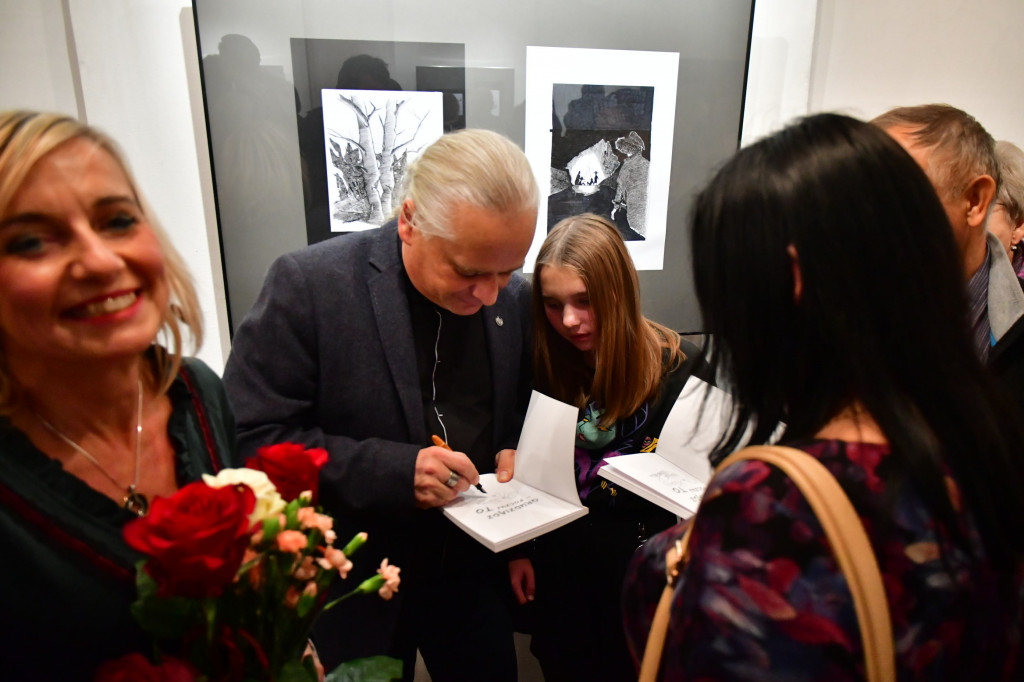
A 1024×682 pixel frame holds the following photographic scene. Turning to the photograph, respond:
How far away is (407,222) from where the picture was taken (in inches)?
54.2

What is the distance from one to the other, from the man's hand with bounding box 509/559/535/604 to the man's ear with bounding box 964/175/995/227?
4.59ft

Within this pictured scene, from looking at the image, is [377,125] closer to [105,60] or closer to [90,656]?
[105,60]

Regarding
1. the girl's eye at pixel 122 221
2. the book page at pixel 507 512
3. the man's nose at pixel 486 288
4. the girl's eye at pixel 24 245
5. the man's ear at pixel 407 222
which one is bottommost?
the book page at pixel 507 512

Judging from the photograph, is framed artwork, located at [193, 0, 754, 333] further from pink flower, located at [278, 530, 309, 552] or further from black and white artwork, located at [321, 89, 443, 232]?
pink flower, located at [278, 530, 309, 552]

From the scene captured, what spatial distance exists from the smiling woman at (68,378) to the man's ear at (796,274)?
2.63 feet

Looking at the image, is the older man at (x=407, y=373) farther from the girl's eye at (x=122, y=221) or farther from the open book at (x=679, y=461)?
the girl's eye at (x=122, y=221)

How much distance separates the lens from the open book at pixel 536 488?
1348 millimetres

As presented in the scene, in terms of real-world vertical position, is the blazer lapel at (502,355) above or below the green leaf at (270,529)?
below

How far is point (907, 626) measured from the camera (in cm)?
58

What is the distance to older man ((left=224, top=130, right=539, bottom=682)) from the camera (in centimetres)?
131

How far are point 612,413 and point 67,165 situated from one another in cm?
137

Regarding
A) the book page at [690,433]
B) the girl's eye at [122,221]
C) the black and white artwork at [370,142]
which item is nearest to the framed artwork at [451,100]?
the black and white artwork at [370,142]

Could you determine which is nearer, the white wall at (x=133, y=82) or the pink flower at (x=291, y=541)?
the pink flower at (x=291, y=541)

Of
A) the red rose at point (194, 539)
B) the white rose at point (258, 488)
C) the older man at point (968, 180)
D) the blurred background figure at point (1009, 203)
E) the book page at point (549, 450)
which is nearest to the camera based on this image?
the red rose at point (194, 539)
